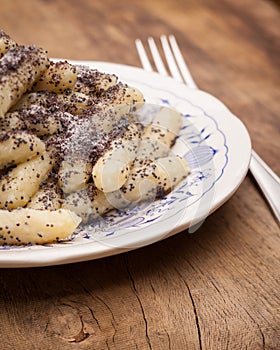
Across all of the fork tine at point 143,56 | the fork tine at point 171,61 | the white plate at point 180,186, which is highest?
the white plate at point 180,186

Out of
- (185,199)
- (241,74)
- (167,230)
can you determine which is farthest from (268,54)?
(167,230)

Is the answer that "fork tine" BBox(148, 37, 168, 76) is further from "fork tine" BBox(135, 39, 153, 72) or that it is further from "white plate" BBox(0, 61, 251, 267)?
"white plate" BBox(0, 61, 251, 267)

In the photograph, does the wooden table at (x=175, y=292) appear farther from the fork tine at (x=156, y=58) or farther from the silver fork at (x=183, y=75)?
the fork tine at (x=156, y=58)

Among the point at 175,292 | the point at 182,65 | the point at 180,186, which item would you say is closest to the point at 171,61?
the point at 182,65

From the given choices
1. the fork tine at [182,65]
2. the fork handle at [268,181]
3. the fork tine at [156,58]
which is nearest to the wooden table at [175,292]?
the fork handle at [268,181]

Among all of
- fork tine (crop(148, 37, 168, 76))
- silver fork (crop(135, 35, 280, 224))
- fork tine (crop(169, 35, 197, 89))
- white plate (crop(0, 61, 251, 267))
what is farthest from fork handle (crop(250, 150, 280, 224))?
fork tine (crop(148, 37, 168, 76))

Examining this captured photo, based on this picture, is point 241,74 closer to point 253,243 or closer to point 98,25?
point 98,25

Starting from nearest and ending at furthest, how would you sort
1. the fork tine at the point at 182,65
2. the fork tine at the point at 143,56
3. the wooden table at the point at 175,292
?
the wooden table at the point at 175,292, the fork tine at the point at 182,65, the fork tine at the point at 143,56
